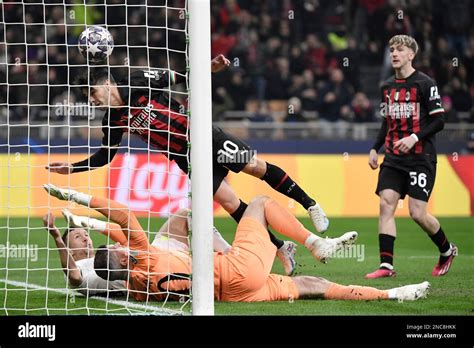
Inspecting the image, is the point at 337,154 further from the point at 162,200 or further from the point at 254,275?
the point at 254,275

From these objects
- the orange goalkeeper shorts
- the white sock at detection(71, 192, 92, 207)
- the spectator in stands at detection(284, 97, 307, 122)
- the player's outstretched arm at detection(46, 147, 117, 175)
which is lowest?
the orange goalkeeper shorts

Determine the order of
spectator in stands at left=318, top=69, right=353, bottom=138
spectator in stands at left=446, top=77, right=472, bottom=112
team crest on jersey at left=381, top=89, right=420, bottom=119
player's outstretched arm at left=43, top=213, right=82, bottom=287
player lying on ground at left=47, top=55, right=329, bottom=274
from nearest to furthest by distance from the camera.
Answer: player's outstretched arm at left=43, top=213, right=82, bottom=287 < player lying on ground at left=47, top=55, right=329, bottom=274 < team crest on jersey at left=381, top=89, right=420, bottom=119 < spectator in stands at left=318, top=69, right=353, bottom=138 < spectator in stands at left=446, top=77, right=472, bottom=112

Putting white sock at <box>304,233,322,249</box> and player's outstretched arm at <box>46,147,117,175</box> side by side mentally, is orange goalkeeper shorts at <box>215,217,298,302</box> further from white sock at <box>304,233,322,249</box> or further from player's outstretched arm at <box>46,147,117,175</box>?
player's outstretched arm at <box>46,147,117,175</box>

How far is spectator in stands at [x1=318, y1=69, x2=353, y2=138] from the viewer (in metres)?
18.1

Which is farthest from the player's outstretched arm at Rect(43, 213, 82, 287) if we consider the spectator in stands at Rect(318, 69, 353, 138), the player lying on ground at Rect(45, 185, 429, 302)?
the spectator in stands at Rect(318, 69, 353, 138)

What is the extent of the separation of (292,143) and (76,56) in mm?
4206

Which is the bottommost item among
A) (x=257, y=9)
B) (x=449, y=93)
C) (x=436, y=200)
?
(x=436, y=200)

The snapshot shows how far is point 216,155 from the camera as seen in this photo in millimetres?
8414

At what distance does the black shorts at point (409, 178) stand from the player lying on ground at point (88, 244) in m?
2.05

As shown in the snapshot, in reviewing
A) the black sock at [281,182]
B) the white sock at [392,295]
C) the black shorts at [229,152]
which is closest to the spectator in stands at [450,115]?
the black sock at [281,182]

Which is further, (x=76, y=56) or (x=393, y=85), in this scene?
(x=76, y=56)

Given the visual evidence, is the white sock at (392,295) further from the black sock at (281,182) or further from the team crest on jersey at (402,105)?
the team crest on jersey at (402,105)

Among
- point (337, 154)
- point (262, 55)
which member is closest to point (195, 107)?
point (337, 154)

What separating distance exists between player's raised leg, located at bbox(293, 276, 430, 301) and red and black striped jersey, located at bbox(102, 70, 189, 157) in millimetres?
1499
